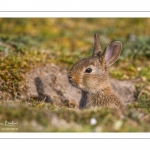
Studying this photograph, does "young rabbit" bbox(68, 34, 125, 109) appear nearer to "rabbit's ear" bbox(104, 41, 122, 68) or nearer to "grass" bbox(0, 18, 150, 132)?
"rabbit's ear" bbox(104, 41, 122, 68)

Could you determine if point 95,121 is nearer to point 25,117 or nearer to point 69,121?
point 69,121

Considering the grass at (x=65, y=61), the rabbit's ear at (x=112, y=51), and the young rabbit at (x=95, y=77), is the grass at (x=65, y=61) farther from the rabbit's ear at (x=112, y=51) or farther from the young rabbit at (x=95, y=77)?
the rabbit's ear at (x=112, y=51)

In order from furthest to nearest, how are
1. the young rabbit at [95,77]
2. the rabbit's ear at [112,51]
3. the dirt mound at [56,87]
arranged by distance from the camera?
the dirt mound at [56,87] → the rabbit's ear at [112,51] → the young rabbit at [95,77]
